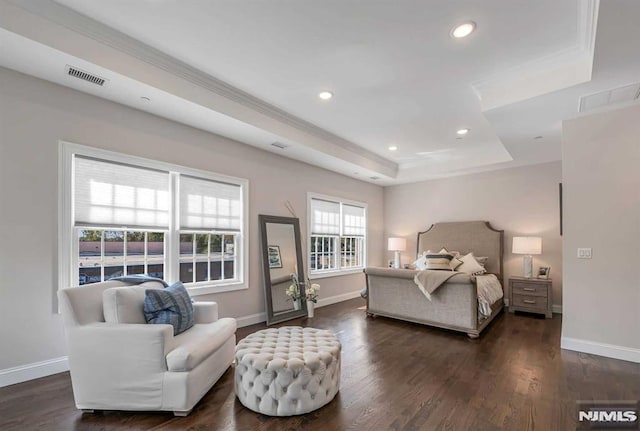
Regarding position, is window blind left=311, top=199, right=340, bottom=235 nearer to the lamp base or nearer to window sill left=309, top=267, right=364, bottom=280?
window sill left=309, top=267, right=364, bottom=280

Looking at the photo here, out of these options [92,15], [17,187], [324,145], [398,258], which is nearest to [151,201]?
[17,187]

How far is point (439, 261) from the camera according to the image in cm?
553

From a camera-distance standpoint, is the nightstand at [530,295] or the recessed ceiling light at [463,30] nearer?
the recessed ceiling light at [463,30]

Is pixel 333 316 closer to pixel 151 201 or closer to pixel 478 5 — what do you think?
pixel 151 201

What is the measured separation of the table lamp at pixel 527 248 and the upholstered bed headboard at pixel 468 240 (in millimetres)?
457

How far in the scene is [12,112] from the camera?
263cm

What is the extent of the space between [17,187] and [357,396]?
3.40 meters

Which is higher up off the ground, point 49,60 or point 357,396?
point 49,60

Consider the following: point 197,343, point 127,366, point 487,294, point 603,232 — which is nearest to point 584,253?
point 603,232

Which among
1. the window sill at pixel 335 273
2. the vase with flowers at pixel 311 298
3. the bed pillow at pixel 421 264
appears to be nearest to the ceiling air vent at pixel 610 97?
the bed pillow at pixel 421 264

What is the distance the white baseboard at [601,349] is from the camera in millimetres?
3143

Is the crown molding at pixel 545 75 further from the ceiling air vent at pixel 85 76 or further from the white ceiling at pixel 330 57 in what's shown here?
the ceiling air vent at pixel 85 76

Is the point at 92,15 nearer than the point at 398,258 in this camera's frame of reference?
Yes

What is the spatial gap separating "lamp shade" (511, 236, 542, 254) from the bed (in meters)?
0.49
